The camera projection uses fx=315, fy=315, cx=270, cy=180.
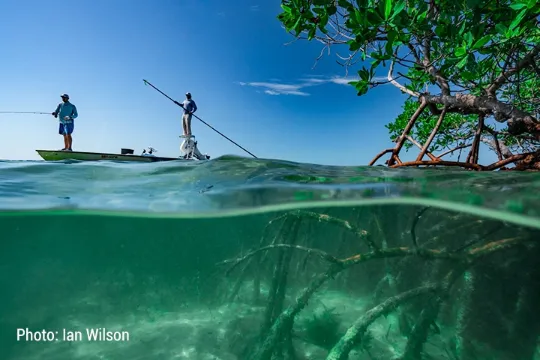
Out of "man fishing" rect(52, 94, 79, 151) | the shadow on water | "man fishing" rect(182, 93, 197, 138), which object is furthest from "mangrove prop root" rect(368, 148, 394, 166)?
"man fishing" rect(52, 94, 79, 151)

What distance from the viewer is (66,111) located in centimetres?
1429

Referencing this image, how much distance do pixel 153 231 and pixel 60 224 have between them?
2.47 meters

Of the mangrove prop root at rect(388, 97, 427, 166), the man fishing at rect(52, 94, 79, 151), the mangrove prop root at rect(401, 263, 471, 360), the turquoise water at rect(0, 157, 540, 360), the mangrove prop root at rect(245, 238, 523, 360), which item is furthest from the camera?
the man fishing at rect(52, 94, 79, 151)

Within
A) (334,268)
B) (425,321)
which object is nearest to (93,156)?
(334,268)

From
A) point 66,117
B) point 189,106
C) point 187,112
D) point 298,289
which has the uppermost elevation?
point 189,106

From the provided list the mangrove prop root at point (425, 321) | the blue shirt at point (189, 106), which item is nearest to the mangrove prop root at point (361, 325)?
the mangrove prop root at point (425, 321)

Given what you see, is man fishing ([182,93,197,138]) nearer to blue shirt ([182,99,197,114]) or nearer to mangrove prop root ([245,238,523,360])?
blue shirt ([182,99,197,114])

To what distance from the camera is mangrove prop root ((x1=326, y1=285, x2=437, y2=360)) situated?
346 cm

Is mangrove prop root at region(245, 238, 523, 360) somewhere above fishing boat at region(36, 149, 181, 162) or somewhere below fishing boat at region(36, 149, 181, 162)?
below

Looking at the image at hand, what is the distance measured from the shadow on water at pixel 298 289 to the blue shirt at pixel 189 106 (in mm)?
8181

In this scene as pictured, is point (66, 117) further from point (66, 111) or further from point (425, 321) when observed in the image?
point (425, 321)

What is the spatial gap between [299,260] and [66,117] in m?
13.2

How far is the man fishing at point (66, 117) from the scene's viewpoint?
14000 mm

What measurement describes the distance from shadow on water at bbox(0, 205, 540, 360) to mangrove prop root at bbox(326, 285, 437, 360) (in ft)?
0.05
